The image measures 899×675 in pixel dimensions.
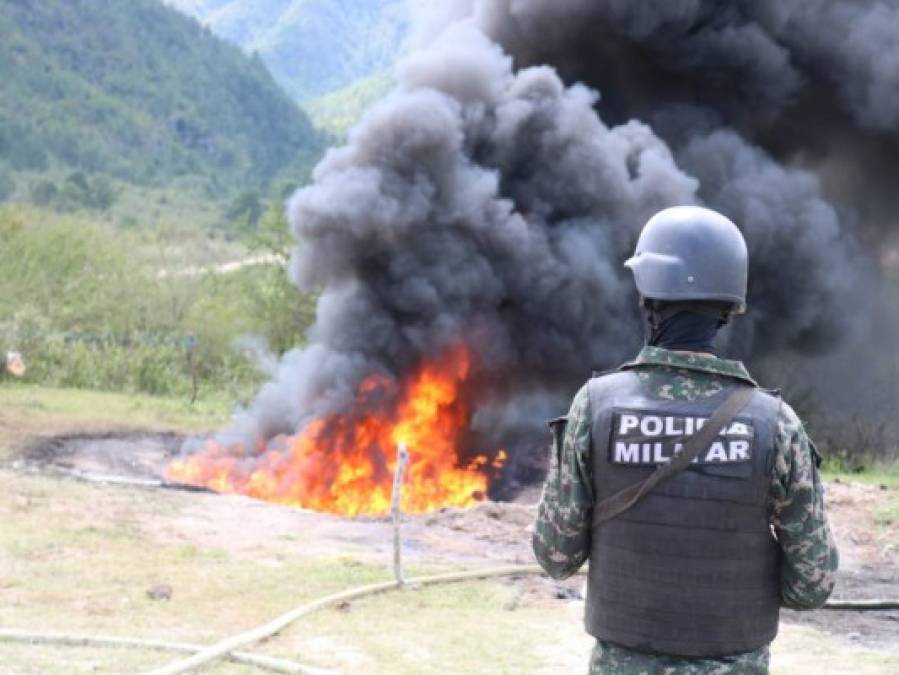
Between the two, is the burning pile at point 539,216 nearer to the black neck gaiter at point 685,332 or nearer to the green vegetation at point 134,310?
the green vegetation at point 134,310

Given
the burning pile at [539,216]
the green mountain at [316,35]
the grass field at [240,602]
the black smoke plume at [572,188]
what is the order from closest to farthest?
the grass field at [240,602]
the burning pile at [539,216]
the black smoke plume at [572,188]
the green mountain at [316,35]

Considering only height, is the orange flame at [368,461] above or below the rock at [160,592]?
above

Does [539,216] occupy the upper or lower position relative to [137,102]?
lower

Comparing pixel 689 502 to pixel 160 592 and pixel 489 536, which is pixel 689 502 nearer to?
pixel 160 592

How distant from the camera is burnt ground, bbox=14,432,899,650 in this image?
813 centimetres

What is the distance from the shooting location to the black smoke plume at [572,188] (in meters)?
14.9

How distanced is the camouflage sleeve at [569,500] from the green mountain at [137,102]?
60.2m

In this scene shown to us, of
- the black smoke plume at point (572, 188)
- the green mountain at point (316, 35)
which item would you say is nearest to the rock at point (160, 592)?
the black smoke plume at point (572, 188)

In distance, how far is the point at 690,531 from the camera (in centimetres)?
290

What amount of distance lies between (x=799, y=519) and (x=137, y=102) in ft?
246

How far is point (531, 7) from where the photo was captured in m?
17.7

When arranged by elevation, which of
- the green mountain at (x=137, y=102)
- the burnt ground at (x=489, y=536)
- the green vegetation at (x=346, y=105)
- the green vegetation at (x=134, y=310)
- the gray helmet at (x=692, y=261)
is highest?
the green vegetation at (x=346, y=105)

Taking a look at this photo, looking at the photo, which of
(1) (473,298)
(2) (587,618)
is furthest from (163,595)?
(1) (473,298)

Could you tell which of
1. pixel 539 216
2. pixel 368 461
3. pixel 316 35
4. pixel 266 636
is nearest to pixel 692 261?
pixel 266 636
